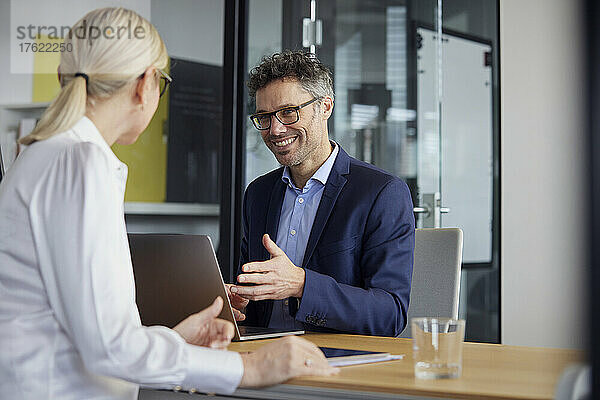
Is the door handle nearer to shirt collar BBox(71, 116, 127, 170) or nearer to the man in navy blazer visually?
the man in navy blazer

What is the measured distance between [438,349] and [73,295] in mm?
569

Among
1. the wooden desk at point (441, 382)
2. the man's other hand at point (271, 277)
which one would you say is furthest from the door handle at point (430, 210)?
the wooden desk at point (441, 382)

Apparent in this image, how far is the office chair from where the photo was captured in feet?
6.24

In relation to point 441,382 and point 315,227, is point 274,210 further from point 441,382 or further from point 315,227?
point 441,382

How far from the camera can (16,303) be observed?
109 centimetres

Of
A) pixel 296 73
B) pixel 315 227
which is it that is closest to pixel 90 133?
pixel 315 227

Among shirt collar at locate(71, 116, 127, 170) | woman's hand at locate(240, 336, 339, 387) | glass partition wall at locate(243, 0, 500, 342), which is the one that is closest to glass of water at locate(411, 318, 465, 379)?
woman's hand at locate(240, 336, 339, 387)

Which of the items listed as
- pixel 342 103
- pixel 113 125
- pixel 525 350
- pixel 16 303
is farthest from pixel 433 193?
pixel 16 303

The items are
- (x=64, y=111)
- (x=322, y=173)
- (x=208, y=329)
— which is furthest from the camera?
(x=322, y=173)

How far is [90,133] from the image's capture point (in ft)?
3.89

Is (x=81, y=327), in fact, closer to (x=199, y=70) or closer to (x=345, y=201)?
(x=345, y=201)

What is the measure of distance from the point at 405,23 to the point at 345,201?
1557mm

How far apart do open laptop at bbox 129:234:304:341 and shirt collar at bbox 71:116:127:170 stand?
13.3 inches

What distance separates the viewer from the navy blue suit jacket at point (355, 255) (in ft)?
5.31
